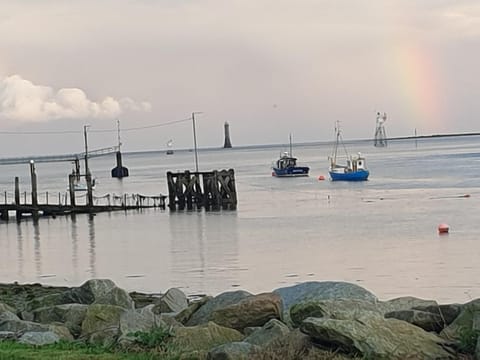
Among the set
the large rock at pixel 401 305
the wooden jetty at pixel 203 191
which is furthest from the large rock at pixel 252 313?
the wooden jetty at pixel 203 191

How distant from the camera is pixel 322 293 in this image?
12312 millimetres

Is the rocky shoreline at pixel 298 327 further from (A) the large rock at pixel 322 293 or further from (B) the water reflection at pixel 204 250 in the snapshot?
(B) the water reflection at pixel 204 250

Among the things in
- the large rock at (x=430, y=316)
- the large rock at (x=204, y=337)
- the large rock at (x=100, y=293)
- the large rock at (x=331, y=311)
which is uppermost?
the large rock at (x=331, y=311)

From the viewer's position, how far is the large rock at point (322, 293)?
12.1 m

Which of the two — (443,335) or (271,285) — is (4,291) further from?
(443,335)

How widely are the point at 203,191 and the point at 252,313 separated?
53.6 m

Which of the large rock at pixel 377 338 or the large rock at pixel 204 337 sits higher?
the large rock at pixel 377 338

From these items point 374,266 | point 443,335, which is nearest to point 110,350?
point 443,335

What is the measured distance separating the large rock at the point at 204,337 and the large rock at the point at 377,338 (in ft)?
4.82

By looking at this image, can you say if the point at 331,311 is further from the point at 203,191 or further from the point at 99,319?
the point at 203,191

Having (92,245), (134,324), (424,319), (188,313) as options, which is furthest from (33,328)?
(92,245)

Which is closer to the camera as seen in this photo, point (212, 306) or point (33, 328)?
point (33, 328)

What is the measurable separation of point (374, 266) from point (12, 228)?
2955 cm

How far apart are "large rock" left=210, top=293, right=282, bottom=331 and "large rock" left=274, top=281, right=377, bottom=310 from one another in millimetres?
611
